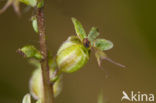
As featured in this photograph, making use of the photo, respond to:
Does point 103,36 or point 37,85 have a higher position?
point 103,36

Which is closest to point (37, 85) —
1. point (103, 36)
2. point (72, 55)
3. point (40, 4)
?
point (72, 55)

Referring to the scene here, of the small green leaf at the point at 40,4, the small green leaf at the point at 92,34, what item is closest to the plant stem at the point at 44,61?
the small green leaf at the point at 40,4

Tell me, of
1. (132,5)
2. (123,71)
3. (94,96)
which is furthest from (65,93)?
(132,5)

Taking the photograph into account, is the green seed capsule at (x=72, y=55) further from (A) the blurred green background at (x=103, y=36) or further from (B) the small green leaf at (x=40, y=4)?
(A) the blurred green background at (x=103, y=36)

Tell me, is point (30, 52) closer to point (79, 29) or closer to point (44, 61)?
point (44, 61)

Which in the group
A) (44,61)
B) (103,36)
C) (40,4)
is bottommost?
(44,61)
